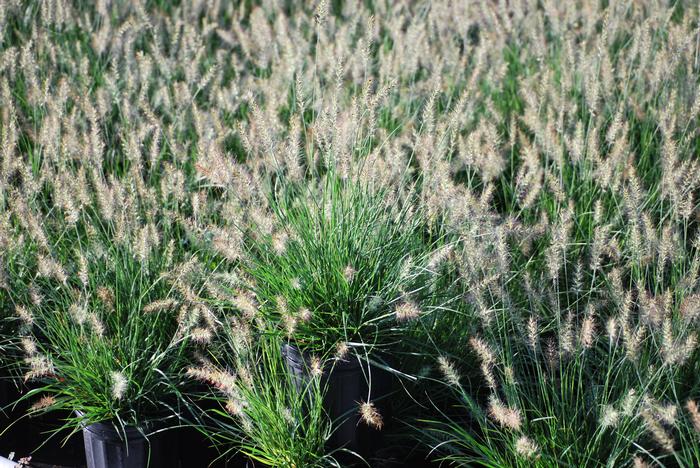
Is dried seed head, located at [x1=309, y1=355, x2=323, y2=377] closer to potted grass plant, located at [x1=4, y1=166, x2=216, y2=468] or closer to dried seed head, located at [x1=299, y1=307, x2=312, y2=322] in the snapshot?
dried seed head, located at [x1=299, y1=307, x2=312, y2=322]

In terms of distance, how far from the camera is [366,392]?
10.4 feet

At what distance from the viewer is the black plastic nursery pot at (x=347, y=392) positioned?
3084 millimetres

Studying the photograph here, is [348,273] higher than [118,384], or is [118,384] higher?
[348,273]

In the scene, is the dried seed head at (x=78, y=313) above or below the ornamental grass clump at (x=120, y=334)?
above

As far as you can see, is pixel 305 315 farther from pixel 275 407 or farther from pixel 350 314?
pixel 275 407

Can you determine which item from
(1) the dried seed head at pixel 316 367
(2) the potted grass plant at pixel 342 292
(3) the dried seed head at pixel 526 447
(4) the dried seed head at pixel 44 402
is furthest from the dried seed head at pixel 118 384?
(3) the dried seed head at pixel 526 447

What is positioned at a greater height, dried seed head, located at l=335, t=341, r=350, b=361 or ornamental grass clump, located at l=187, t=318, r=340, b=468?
dried seed head, located at l=335, t=341, r=350, b=361

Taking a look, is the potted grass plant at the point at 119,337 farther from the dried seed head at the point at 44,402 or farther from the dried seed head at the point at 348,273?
the dried seed head at the point at 348,273

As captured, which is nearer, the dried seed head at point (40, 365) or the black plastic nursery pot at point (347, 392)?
the dried seed head at point (40, 365)

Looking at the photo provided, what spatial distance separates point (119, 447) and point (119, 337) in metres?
0.39

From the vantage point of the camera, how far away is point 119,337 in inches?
124

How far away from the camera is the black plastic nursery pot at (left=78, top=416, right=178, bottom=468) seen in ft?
10.1

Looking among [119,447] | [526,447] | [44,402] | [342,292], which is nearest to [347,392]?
[342,292]

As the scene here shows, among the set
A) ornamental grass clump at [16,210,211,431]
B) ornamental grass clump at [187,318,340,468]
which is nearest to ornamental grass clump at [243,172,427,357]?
ornamental grass clump at [187,318,340,468]
